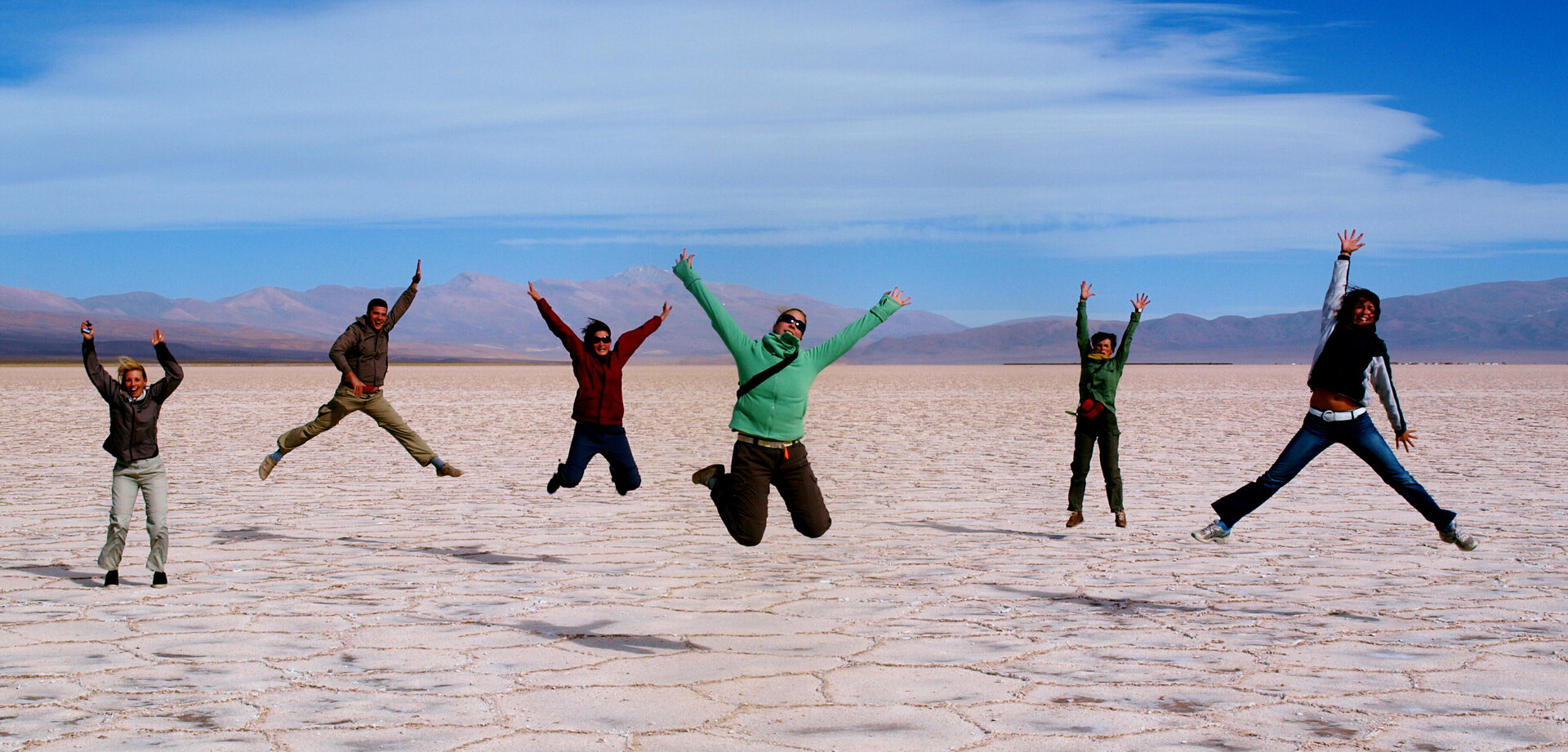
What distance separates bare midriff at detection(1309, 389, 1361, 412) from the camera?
7.26m

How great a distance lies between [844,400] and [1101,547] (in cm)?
2904

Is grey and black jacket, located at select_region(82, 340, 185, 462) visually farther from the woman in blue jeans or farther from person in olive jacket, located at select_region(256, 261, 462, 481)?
the woman in blue jeans

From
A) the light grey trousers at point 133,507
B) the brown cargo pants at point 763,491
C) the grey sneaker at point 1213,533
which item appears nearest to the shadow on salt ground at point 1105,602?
the brown cargo pants at point 763,491

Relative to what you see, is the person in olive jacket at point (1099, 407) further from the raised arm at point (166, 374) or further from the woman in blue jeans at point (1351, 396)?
the raised arm at point (166, 374)

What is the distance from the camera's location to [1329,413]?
7309 millimetres

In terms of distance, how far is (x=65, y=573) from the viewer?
24.4ft

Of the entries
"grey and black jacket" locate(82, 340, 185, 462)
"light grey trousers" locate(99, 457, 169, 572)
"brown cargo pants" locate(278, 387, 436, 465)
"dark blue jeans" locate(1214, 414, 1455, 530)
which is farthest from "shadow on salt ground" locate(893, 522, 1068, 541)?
"grey and black jacket" locate(82, 340, 185, 462)

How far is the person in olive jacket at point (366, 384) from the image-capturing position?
10.5m

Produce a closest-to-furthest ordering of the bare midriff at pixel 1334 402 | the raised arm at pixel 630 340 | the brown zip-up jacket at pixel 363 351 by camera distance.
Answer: the bare midriff at pixel 1334 402, the raised arm at pixel 630 340, the brown zip-up jacket at pixel 363 351

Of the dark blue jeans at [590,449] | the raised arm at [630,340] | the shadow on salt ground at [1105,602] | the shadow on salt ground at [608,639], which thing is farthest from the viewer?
the dark blue jeans at [590,449]

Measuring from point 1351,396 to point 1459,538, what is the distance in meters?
1.11

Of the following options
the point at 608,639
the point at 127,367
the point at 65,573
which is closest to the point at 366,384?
the point at 65,573

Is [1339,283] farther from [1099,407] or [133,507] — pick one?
[133,507]

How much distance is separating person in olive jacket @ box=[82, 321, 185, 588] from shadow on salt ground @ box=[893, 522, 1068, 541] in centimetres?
475
